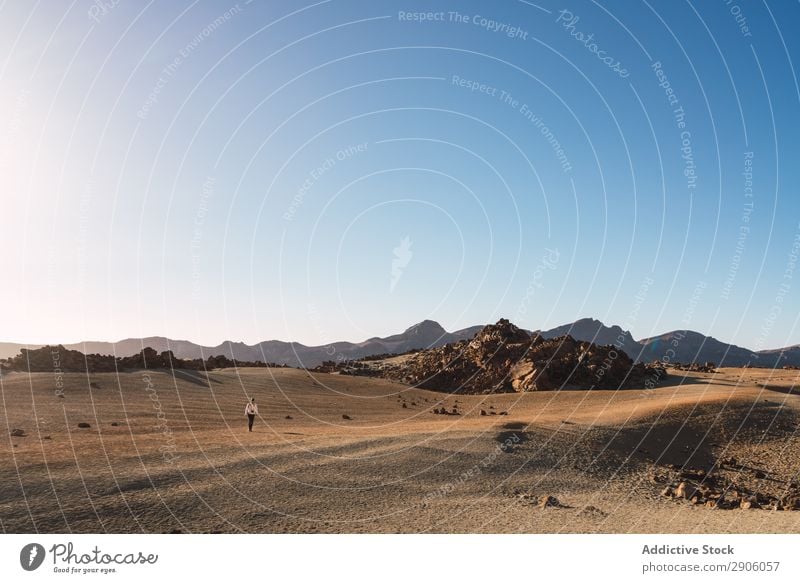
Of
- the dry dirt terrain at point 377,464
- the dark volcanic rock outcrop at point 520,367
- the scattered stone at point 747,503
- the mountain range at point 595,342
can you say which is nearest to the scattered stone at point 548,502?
the dry dirt terrain at point 377,464

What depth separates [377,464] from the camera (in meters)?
17.3

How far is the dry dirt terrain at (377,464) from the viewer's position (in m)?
12.4

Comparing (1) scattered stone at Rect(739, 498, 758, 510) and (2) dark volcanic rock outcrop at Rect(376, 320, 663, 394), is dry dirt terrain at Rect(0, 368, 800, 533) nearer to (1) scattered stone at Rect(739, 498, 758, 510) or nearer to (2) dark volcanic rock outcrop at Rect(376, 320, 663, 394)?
(1) scattered stone at Rect(739, 498, 758, 510)

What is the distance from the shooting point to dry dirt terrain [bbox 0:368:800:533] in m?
12.4

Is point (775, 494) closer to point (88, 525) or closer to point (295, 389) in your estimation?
point (88, 525)

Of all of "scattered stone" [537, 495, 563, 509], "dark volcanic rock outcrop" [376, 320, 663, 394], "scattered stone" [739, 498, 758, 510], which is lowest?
"scattered stone" [739, 498, 758, 510]

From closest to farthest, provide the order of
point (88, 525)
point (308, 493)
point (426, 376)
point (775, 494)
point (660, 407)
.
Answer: point (88, 525)
point (308, 493)
point (775, 494)
point (660, 407)
point (426, 376)

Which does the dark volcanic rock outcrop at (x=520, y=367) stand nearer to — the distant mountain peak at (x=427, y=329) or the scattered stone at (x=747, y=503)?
the scattered stone at (x=747, y=503)

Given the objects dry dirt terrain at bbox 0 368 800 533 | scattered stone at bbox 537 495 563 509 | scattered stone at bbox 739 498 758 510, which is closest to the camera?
dry dirt terrain at bbox 0 368 800 533

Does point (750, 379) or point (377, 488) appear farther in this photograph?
point (750, 379)

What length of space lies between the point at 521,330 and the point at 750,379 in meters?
22.2

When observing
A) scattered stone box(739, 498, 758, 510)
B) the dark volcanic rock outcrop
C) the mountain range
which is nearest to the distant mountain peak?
the mountain range

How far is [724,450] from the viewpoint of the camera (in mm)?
22547

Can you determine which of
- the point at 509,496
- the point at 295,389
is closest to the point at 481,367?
the point at 295,389
